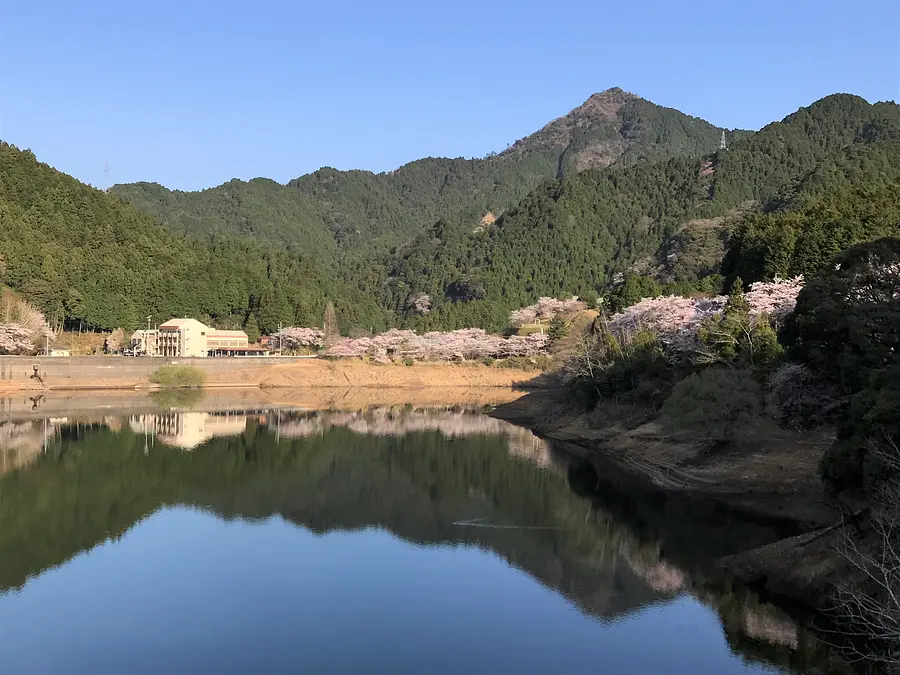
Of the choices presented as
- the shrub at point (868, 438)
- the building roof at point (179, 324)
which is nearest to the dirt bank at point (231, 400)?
the building roof at point (179, 324)

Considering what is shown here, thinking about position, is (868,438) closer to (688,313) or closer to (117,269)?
(688,313)

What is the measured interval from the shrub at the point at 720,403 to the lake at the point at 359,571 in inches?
192

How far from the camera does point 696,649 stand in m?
19.4

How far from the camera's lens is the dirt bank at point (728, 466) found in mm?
30750

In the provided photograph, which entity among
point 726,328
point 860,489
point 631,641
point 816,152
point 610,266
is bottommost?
point 631,641

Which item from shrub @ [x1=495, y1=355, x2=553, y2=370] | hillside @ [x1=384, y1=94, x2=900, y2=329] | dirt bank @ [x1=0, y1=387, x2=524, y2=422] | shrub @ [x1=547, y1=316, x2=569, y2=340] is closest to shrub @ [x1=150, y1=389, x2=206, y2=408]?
dirt bank @ [x1=0, y1=387, x2=524, y2=422]

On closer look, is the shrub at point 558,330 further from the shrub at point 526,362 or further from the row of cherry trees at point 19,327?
the row of cherry trees at point 19,327

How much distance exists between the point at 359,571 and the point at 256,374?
2844 inches

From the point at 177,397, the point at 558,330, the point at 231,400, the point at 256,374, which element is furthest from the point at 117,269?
the point at 558,330

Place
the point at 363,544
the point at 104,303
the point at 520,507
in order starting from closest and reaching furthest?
1. the point at 363,544
2. the point at 520,507
3. the point at 104,303

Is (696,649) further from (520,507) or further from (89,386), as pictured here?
(89,386)

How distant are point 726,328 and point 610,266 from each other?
121121 millimetres

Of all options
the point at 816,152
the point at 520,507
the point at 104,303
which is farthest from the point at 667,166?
the point at 520,507

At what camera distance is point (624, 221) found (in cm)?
17750
